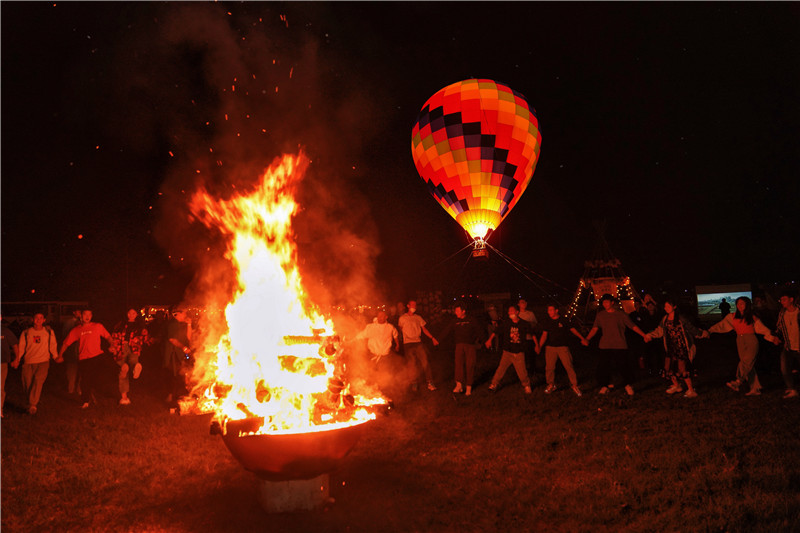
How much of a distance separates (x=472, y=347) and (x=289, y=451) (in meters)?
6.72

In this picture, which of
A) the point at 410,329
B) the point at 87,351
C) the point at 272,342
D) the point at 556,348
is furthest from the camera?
the point at 410,329

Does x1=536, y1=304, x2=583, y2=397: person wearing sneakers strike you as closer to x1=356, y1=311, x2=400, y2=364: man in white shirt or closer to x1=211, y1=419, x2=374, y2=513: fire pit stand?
x1=356, y1=311, x2=400, y2=364: man in white shirt

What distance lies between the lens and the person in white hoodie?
9.63 metres

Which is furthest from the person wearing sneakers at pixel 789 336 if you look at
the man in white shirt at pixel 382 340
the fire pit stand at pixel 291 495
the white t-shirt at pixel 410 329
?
the fire pit stand at pixel 291 495

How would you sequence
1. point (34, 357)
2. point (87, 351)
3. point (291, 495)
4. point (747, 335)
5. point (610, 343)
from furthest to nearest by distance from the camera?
point (610, 343)
point (87, 351)
point (34, 357)
point (747, 335)
point (291, 495)

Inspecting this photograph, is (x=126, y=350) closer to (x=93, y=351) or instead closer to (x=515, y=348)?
(x=93, y=351)

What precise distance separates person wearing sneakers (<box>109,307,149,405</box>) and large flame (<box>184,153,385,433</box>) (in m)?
3.95

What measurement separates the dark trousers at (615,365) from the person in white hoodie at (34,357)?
1061cm

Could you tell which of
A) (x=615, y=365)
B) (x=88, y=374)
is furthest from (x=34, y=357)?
(x=615, y=365)

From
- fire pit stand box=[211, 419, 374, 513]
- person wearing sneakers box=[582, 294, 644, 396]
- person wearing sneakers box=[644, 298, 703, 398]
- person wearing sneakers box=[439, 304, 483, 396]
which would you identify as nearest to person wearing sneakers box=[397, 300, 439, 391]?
person wearing sneakers box=[439, 304, 483, 396]

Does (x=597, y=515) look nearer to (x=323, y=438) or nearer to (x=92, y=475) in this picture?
(x=323, y=438)

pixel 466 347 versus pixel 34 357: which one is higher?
pixel 34 357

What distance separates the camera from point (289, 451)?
16.0 ft

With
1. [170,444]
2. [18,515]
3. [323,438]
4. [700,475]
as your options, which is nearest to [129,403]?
[170,444]
